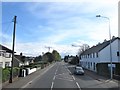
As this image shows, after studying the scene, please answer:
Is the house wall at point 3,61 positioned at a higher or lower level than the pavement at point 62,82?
higher

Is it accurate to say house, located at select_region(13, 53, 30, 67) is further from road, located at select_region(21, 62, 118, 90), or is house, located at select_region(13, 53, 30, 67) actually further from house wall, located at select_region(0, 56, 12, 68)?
road, located at select_region(21, 62, 118, 90)

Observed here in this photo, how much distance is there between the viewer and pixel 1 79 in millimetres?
25953

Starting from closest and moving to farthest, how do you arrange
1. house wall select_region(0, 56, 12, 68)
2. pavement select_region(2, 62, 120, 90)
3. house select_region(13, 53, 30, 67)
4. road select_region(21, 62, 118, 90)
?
road select_region(21, 62, 118, 90) < pavement select_region(2, 62, 120, 90) < house wall select_region(0, 56, 12, 68) < house select_region(13, 53, 30, 67)

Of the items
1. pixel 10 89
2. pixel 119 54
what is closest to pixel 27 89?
pixel 10 89

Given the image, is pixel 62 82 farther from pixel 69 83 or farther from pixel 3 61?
pixel 3 61

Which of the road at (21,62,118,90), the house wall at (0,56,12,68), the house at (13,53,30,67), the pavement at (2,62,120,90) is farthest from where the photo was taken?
the house at (13,53,30,67)

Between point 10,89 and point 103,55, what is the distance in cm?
3179

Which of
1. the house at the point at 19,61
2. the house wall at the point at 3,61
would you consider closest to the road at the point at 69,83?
the house wall at the point at 3,61

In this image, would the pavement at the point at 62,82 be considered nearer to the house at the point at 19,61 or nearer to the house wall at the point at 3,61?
the house wall at the point at 3,61

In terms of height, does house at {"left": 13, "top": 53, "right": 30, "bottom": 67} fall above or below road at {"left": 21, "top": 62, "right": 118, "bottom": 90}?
above

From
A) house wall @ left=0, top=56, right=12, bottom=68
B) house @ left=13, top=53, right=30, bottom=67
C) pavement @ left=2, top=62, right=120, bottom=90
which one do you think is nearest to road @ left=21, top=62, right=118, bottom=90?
pavement @ left=2, top=62, right=120, bottom=90

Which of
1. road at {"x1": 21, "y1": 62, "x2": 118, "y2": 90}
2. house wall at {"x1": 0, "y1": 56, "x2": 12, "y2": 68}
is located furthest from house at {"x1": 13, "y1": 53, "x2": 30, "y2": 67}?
road at {"x1": 21, "y1": 62, "x2": 118, "y2": 90}

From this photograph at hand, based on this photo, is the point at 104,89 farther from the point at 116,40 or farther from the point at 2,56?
the point at 2,56

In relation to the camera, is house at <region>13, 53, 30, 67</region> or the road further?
house at <region>13, 53, 30, 67</region>
